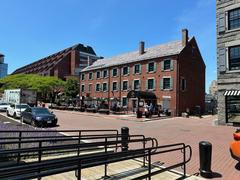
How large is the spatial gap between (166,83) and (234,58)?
17.0 meters

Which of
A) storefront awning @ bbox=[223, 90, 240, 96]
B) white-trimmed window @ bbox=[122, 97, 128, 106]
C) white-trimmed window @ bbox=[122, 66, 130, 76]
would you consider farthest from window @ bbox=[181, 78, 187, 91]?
storefront awning @ bbox=[223, 90, 240, 96]

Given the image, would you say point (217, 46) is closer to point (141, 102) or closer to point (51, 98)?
point (141, 102)

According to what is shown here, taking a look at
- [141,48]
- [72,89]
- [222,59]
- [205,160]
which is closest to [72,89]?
[72,89]

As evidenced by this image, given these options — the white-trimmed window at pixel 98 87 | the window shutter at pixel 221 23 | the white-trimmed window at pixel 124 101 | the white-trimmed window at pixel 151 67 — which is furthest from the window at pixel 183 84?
the white-trimmed window at pixel 98 87

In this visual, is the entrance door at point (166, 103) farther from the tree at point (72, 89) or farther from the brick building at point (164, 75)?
the tree at point (72, 89)

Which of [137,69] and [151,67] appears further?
[137,69]

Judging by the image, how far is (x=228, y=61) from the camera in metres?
23.9

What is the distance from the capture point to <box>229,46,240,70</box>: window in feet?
76.3

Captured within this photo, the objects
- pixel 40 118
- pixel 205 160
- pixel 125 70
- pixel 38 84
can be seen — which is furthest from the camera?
pixel 38 84

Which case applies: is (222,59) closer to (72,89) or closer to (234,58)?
(234,58)

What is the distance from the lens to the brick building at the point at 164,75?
39031 mm

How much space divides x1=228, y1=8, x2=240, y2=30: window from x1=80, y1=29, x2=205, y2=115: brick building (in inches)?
577

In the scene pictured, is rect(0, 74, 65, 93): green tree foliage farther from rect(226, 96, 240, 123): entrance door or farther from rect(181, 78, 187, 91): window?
rect(226, 96, 240, 123): entrance door

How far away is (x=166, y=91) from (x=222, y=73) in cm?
1566
